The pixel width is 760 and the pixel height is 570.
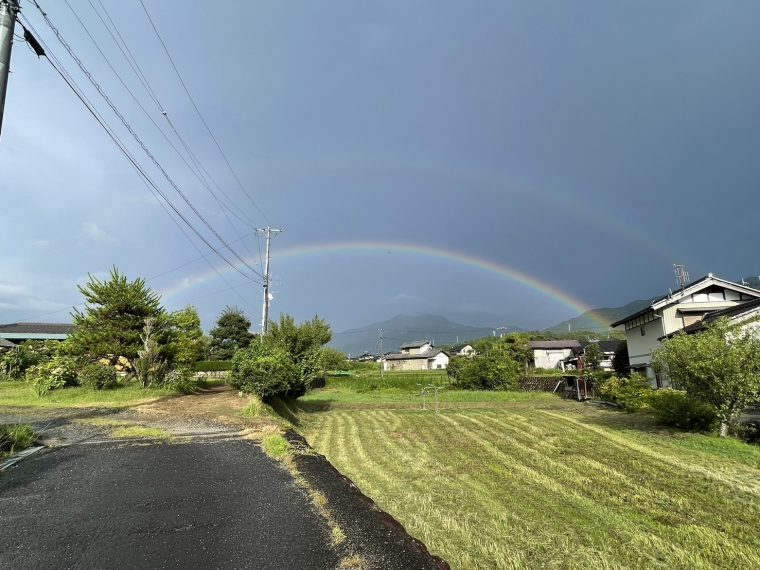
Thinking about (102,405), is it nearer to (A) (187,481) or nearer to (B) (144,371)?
(B) (144,371)

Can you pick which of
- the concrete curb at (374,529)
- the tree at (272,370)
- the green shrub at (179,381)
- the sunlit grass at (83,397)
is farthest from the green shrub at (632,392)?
the sunlit grass at (83,397)

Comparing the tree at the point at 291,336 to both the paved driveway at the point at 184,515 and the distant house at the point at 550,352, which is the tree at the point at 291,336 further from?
the distant house at the point at 550,352

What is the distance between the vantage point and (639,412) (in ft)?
55.4

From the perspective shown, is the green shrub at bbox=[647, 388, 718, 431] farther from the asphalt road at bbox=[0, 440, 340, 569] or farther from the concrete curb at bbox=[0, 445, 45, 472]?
the concrete curb at bbox=[0, 445, 45, 472]

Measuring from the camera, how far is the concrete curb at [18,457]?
5.99m

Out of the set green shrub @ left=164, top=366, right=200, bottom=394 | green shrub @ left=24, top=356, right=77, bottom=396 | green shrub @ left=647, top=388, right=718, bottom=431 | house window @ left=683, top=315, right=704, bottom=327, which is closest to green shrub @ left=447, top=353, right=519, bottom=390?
house window @ left=683, top=315, right=704, bottom=327

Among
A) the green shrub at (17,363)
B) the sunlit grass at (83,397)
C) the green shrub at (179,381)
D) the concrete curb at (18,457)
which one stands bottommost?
the concrete curb at (18,457)

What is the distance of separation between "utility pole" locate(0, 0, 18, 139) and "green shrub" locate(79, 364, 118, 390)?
1276 centimetres

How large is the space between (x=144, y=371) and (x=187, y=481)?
→ 14.6 metres

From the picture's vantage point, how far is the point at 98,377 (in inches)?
648

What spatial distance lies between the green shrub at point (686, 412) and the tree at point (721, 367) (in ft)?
1.42

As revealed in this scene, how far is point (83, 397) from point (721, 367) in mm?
19894

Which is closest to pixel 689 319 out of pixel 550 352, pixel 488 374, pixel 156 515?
pixel 488 374

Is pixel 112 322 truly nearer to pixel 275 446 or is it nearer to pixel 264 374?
pixel 264 374
